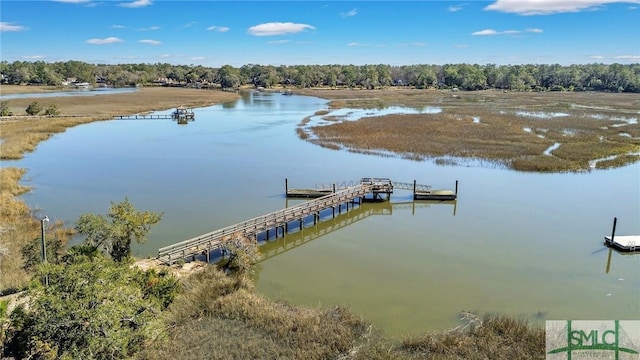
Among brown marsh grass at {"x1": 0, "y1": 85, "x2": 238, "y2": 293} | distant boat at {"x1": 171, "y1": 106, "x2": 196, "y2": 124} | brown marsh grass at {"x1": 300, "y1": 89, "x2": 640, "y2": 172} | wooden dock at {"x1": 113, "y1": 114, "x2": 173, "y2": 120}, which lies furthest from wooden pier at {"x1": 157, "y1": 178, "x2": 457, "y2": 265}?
wooden dock at {"x1": 113, "y1": 114, "x2": 173, "y2": 120}

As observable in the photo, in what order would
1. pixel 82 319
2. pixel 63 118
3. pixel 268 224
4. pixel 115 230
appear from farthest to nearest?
1. pixel 63 118
2. pixel 268 224
3. pixel 115 230
4. pixel 82 319

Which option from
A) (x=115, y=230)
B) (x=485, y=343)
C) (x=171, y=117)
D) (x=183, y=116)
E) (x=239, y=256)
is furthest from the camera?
(x=171, y=117)

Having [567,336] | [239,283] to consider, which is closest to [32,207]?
[239,283]

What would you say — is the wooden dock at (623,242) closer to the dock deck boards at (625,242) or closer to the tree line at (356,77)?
the dock deck boards at (625,242)

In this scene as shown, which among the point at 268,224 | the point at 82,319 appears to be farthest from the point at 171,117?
the point at 82,319

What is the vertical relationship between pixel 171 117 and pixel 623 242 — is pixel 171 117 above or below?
above
